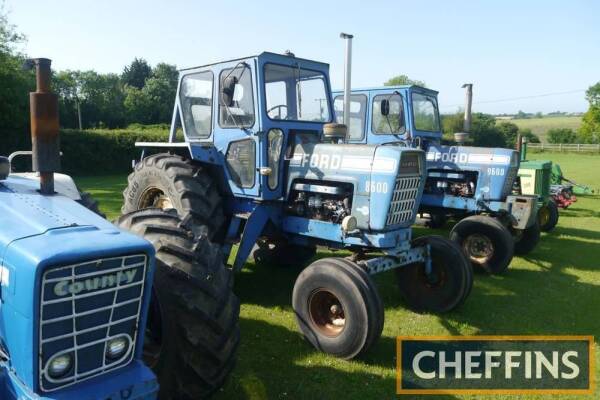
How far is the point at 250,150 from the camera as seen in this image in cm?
535

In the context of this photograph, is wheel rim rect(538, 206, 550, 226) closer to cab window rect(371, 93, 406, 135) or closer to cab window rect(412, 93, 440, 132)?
cab window rect(412, 93, 440, 132)

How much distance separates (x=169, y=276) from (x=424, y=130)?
6.47 metres

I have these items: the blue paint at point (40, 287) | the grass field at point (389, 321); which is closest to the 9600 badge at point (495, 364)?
the grass field at point (389, 321)

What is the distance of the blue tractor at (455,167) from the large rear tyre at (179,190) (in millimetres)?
2865

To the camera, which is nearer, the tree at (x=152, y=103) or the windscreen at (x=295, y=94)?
the windscreen at (x=295, y=94)

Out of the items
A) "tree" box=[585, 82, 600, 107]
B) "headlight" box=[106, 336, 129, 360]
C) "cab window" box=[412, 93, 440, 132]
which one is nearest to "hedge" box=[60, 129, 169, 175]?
"cab window" box=[412, 93, 440, 132]

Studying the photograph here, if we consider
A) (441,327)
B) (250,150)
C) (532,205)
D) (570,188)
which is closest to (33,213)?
(250,150)

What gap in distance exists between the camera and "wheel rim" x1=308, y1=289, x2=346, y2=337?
14.4 feet

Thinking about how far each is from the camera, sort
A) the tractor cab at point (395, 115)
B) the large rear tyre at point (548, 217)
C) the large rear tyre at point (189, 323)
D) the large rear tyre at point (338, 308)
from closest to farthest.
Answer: the large rear tyre at point (189, 323), the large rear tyre at point (338, 308), the tractor cab at point (395, 115), the large rear tyre at point (548, 217)

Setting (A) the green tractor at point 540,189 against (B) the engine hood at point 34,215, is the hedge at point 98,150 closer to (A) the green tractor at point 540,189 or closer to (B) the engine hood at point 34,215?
(A) the green tractor at point 540,189

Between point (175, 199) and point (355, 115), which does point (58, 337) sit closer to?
point (175, 199)

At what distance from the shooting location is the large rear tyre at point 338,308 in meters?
4.08

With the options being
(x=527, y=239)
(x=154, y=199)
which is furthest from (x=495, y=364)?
(x=527, y=239)

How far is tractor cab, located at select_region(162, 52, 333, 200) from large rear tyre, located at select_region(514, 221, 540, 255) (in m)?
4.20
